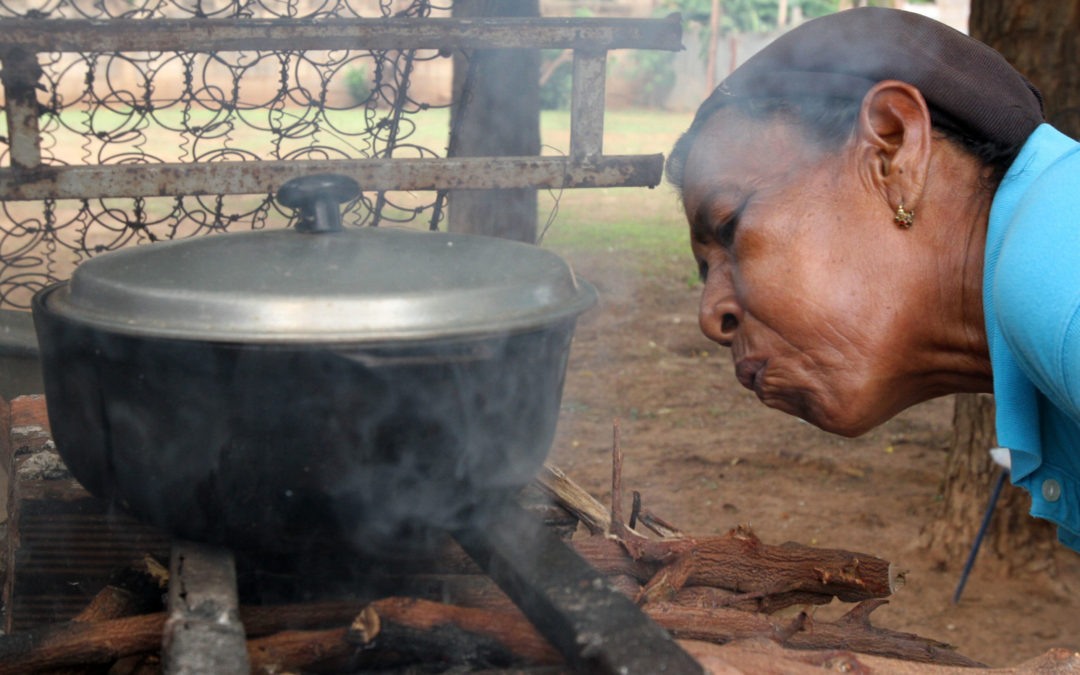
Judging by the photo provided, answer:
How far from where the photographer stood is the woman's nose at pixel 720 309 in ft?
5.49

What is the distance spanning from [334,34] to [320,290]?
1.48 metres

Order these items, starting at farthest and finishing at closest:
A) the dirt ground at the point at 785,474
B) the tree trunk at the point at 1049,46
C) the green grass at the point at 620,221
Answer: the green grass at the point at 620,221 → the dirt ground at the point at 785,474 → the tree trunk at the point at 1049,46

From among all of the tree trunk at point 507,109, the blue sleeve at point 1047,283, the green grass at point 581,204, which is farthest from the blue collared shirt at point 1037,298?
the green grass at point 581,204

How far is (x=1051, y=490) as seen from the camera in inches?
66.8

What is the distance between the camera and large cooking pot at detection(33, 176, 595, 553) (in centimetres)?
140

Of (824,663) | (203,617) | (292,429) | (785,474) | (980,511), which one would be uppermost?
(292,429)

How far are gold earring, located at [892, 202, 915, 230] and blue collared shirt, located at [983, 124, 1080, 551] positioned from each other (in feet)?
0.38

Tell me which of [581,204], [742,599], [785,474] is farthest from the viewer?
[581,204]

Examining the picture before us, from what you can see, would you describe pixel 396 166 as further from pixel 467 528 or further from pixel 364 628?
pixel 364 628

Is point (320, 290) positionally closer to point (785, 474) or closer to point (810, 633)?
point (810, 633)

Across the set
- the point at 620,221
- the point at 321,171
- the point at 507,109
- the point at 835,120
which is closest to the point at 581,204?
the point at 620,221

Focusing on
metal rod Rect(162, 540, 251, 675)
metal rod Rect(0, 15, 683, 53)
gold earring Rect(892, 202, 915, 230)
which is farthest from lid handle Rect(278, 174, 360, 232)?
metal rod Rect(0, 15, 683, 53)

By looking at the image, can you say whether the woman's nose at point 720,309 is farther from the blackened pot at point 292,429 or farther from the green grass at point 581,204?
the green grass at point 581,204

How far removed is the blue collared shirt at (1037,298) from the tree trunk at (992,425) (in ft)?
7.48
